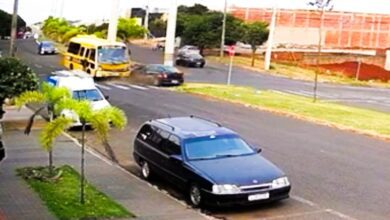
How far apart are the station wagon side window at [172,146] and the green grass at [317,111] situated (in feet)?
33.7

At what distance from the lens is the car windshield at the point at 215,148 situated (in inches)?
567

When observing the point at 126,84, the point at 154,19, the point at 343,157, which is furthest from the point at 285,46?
the point at 343,157

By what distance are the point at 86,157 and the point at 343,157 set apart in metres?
6.54

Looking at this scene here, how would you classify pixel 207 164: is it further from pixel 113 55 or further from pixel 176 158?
pixel 113 55

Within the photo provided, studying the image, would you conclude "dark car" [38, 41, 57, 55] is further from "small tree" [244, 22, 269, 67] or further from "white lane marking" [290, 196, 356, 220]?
"white lane marking" [290, 196, 356, 220]

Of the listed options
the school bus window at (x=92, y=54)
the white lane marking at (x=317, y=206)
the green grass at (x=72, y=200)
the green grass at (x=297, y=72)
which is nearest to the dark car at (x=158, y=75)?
the school bus window at (x=92, y=54)

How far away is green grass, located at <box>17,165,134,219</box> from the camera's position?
42.0ft

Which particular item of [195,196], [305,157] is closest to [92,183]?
[195,196]

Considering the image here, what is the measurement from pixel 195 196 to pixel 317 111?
16589mm

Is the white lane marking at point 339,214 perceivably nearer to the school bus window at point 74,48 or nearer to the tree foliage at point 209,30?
the school bus window at point 74,48

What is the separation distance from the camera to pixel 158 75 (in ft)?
145

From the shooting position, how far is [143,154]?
1617 centimetres

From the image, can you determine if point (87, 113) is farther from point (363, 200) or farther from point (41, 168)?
point (363, 200)

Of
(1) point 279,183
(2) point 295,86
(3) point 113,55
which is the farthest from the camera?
(2) point 295,86
